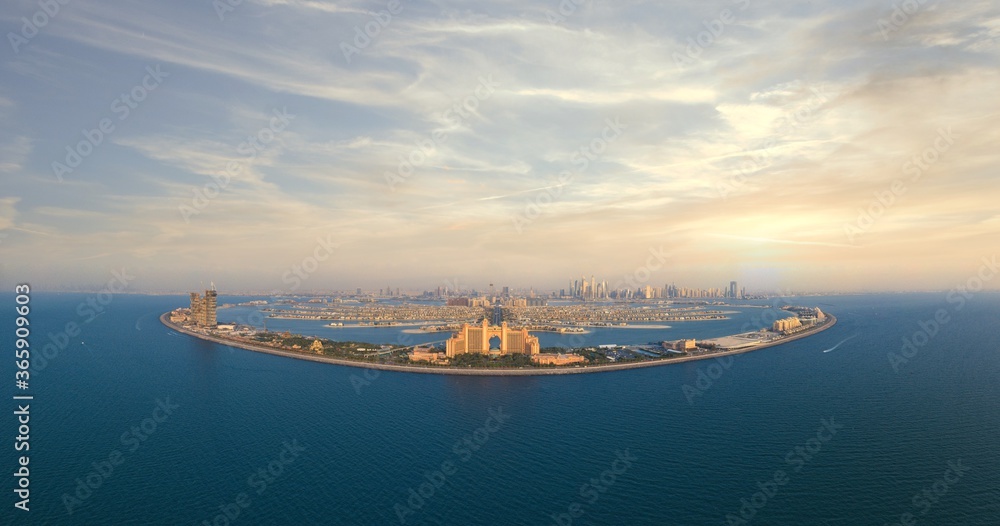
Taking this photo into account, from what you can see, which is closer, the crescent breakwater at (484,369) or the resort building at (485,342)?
the crescent breakwater at (484,369)

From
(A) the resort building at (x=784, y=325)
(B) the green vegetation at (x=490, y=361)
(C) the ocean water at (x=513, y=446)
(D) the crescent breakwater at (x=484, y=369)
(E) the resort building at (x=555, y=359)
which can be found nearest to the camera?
(C) the ocean water at (x=513, y=446)

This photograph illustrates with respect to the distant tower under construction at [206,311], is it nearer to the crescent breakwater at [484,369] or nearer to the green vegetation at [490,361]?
the crescent breakwater at [484,369]

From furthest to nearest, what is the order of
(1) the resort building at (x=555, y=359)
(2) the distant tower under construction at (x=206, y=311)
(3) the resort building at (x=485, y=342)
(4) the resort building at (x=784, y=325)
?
(2) the distant tower under construction at (x=206, y=311) → (4) the resort building at (x=784, y=325) → (3) the resort building at (x=485, y=342) → (1) the resort building at (x=555, y=359)

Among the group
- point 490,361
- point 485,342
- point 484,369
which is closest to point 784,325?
point 485,342

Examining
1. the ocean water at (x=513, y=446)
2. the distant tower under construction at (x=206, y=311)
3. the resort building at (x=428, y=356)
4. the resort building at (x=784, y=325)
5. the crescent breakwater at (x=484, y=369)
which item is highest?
the distant tower under construction at (x=206, y=311)

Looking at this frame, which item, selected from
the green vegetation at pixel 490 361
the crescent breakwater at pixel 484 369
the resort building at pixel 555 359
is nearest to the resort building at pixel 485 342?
the green vegetation at pixel 490 361

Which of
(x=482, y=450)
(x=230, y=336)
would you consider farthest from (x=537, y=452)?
(x=230, y=336)

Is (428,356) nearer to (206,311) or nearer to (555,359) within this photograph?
(555,359)

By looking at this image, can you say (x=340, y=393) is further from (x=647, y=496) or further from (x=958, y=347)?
(x=958, y=347)

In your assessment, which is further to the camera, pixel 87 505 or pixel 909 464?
pixel 909 464
